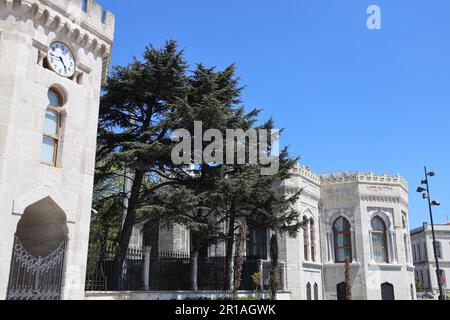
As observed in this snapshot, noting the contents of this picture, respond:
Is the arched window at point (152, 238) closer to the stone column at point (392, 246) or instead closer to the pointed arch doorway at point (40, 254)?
the stone column at point (392, 246)

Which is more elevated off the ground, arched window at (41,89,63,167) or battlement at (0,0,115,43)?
battlement at (0,0,115,43)

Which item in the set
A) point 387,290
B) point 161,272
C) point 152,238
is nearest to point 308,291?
point 387,290

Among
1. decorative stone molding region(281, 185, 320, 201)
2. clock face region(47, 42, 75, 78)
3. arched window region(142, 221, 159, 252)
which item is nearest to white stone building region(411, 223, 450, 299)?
decorative stone molding region(281, 185, 320, 201)

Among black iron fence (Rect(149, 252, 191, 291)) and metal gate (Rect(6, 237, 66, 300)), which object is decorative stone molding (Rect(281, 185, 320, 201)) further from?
metal gate (Rect(6, 237, 66, 300))

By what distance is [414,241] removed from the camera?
5738 centimetres

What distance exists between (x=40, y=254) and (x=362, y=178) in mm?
19605

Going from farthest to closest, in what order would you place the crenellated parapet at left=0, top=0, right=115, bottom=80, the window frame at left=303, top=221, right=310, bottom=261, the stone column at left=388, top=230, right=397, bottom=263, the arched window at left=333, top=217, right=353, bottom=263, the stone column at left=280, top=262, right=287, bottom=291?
1. the arched window at left=333, top=217, right=353, bottom=263
2. the stone column at left=388, top=230, right=397, bottom=263
3. the window frame at left=303, top=221, right=310, bottom=261
4. the stone column at left=280, top=262, right=287, bottom=291
5. the crenellated parapet at left=0, top=0, right=115, bottom=80

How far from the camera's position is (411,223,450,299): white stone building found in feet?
165

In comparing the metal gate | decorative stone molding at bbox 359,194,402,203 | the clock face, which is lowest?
the metal gate

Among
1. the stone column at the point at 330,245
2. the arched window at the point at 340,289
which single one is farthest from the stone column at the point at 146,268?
the arched window at the point at 340,289

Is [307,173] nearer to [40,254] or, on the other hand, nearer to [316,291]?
[316,291]

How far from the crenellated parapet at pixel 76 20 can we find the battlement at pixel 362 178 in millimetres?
16987

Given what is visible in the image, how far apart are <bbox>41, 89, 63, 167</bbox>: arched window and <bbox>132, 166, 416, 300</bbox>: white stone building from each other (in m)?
12.7
